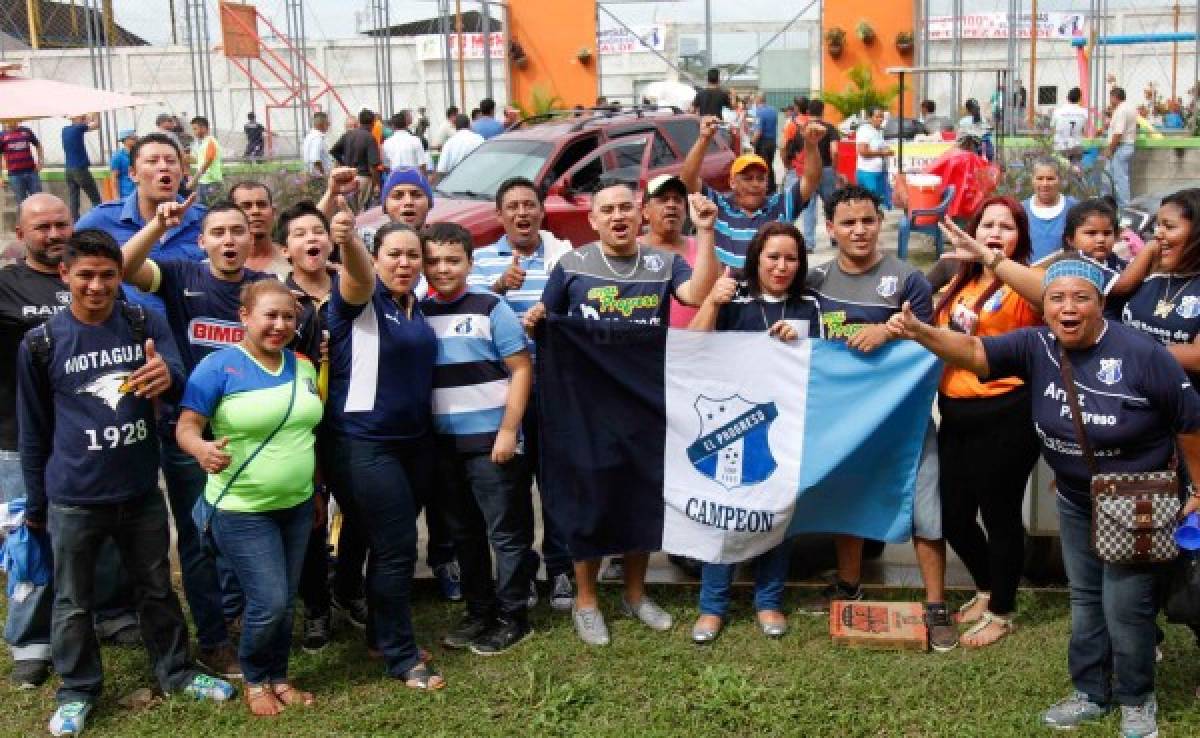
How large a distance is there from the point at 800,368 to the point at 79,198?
16883mm

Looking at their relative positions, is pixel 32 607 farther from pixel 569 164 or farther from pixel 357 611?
pixel 569 164

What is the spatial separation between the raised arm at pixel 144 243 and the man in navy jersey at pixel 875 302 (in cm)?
262

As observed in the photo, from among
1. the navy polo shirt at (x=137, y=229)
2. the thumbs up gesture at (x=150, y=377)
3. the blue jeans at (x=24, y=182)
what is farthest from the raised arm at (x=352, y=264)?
the blue jeans at (x=24, y=182)

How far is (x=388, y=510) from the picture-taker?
16.7ft

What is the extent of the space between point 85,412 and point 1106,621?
12.3ft

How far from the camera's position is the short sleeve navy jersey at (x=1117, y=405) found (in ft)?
14.0

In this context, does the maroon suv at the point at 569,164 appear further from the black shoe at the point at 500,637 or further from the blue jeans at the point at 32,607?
the black shoe at the point at 500,637

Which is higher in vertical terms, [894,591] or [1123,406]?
[1123,406]

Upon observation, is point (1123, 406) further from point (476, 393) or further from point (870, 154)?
point (870, 154)

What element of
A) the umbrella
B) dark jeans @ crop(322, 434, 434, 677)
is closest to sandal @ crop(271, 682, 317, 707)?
dark jeans @ crop(322, 434, 434, 677)

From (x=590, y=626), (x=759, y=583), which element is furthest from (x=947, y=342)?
(x=590, y=626)

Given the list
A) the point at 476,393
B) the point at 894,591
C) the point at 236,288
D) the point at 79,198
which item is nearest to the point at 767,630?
the point at 894,591

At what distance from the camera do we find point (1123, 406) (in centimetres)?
431

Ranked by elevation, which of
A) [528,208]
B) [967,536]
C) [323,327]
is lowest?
[967,536]
